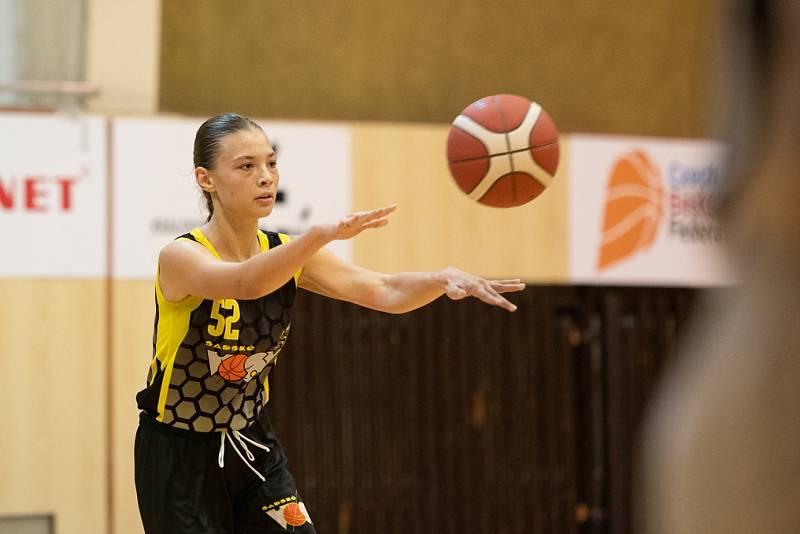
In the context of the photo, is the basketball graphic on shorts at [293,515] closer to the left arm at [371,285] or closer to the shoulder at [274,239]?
the left arm at [371,285]

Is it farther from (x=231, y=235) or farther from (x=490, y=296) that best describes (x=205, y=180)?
(x=490, y=296)

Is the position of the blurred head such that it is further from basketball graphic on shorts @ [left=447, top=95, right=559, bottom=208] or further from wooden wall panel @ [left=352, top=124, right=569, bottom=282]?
wooden wall panel @ [left=352, top=124, right=569, bottom=282]

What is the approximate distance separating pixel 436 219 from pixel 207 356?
4.36 metres

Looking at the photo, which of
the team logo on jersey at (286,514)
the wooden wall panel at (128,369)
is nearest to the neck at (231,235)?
the team logo on jersey at (286,514)

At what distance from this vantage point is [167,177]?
7547 mm

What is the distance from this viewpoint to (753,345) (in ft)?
4.17

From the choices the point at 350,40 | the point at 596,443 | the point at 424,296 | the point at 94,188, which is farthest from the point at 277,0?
the point at 424,296

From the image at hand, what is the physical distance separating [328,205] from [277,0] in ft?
6.65

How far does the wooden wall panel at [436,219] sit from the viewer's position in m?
8.01

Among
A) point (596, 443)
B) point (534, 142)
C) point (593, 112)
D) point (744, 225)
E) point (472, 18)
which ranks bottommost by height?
point (596, 443)

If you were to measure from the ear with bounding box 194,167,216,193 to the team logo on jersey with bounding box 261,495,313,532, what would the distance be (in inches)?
43.1

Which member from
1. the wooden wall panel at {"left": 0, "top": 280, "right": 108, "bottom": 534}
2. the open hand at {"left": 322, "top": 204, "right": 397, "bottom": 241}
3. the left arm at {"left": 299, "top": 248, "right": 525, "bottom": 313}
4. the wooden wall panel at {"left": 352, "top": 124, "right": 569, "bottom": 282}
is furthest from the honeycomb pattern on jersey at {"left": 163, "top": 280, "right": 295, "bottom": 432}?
the wooden wall panel at {"left": 352, "top": 124, "right": 569, "bottom": 282}

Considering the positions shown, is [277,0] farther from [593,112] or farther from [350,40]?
[593,112]

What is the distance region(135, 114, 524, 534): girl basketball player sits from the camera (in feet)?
12.9
